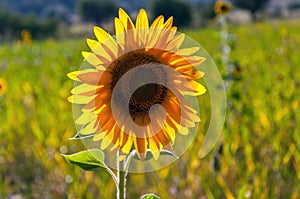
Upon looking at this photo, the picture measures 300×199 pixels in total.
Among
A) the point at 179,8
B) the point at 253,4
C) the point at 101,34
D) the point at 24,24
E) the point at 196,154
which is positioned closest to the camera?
the point at 101,34

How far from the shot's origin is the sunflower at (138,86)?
60 cm

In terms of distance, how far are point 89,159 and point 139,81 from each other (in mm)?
121

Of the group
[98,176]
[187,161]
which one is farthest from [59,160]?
[187,161]

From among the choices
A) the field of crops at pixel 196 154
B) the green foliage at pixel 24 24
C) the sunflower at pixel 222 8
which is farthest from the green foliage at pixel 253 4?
the field of crops at pixel 196 154

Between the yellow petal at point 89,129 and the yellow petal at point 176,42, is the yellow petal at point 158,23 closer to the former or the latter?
the yellow petal at point 176,42

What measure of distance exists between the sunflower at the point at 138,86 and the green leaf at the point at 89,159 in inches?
0.9

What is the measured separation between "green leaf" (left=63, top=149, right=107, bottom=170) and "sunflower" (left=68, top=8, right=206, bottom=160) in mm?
24

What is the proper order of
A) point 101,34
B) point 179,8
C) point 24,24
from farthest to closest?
point 24,24, point 179,8, point 101,34

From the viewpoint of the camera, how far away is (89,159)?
0.64m

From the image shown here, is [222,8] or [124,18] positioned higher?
[222,8]

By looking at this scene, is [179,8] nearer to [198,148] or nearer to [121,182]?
[198,148]

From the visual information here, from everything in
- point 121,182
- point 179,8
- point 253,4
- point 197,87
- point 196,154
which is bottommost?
point 196,154

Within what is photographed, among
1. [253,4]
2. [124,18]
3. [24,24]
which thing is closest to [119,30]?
[124,18]

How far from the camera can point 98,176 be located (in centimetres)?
161
